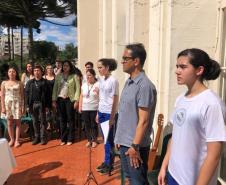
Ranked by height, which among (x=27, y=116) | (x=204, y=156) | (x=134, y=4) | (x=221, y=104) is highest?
(x=134, y=4)

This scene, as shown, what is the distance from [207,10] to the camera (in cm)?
353

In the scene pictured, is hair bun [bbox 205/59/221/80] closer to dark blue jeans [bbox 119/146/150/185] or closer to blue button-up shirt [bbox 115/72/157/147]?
blue button-up shirt [bbox 115/72/157/147]

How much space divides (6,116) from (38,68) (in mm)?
1172

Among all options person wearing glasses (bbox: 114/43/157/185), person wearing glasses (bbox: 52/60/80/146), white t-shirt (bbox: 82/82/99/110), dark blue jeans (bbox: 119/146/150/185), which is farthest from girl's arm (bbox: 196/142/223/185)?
person wearing glasses (bbox: 52/60/80/146)

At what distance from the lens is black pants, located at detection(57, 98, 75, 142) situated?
20.4 feet

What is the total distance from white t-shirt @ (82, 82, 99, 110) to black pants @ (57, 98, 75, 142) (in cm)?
72

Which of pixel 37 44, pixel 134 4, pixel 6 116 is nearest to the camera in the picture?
pixel 134 4

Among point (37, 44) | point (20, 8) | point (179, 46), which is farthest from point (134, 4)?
point (37, 44)

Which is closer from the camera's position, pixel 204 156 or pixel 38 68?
pixel 204 156

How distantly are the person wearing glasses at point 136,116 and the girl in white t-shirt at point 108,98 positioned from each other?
4.67ft

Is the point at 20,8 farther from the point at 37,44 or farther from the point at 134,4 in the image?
the point at 134,4

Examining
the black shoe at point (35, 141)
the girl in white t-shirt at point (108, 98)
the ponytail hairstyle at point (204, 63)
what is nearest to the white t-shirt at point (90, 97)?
the girl in white t-shirt at point (108, 98)

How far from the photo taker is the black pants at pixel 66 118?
6.22 meters

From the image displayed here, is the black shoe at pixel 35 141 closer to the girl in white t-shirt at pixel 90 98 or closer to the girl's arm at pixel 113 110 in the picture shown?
the girl in white t-shirt at pixel 90 98
